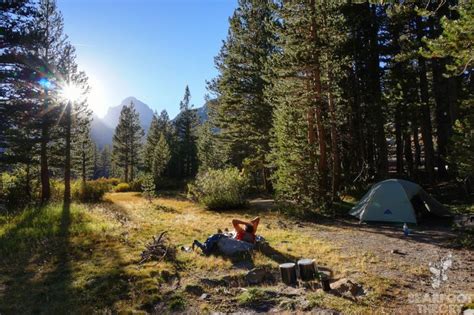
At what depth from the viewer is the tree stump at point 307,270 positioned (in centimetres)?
641

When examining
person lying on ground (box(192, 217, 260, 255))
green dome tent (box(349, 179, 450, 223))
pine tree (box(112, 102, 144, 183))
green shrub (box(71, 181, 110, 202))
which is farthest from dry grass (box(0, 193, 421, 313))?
pine tree (box(112, 102, 144, 183))

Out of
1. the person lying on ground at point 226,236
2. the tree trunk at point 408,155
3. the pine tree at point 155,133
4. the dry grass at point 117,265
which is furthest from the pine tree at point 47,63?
the pine tree at point 155,133

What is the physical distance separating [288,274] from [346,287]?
3.50 feet

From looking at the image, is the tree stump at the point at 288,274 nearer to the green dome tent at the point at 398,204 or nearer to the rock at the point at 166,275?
the rock at the point at 166,275

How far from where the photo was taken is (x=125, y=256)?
27.2 ft

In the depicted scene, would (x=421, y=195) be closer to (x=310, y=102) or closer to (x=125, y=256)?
(x=310, y=102)

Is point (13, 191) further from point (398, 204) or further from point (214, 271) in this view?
point (398, 204)

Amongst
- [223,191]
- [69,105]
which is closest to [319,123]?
[223,191]

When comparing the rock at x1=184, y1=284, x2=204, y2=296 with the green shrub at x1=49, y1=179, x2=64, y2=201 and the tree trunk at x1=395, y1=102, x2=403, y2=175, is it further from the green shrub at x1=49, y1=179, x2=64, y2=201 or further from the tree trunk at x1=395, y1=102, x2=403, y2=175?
the tree trunk at x1=395, y1=102, x2=403, y2=175

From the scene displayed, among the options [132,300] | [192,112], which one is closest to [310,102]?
[132,300]

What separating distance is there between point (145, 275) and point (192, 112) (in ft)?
154

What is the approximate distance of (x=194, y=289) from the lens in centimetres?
628

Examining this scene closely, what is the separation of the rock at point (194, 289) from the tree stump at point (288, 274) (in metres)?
1.53

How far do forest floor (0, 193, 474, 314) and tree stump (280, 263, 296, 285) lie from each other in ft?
0.47
